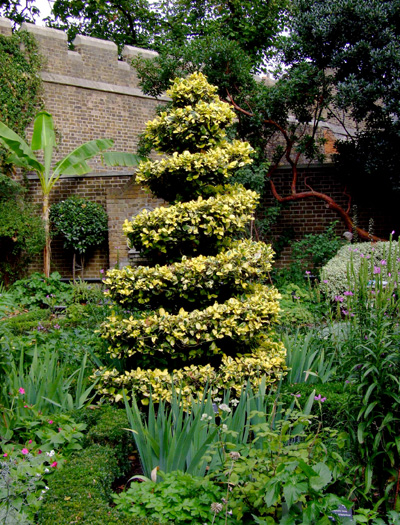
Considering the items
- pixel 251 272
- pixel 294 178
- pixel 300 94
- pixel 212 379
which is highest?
pixel 300 94

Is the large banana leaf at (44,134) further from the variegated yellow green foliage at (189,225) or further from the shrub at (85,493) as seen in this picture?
the shrub at (85,493)

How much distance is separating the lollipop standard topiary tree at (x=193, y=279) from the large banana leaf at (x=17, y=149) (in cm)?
711

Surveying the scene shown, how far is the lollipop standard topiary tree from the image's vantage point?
13.3 ft

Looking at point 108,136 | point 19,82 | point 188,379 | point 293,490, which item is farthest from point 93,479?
point 108,136

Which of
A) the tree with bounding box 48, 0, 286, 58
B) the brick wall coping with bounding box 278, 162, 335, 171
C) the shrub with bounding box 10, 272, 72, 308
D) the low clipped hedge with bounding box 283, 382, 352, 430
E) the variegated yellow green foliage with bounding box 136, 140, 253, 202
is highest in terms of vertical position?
the tree with bounding box 48, 0, 286, 58

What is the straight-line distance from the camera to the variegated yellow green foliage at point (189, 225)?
14.0 ft

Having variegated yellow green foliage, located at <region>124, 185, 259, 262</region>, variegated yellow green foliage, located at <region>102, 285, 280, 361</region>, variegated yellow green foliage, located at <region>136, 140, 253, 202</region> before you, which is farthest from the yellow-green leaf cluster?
variegated yellow green foliage, located at <region>102, 285, 280, 361</region>

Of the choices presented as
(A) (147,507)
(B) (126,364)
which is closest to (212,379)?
(B) (126,364)

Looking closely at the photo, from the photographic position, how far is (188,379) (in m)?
4.06

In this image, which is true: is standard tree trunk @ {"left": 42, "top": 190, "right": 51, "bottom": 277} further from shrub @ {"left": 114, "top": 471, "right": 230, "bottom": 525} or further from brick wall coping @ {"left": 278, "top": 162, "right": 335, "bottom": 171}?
shrub @ {"left": 114, "top": 471, "right": 230, "bottom": 525}

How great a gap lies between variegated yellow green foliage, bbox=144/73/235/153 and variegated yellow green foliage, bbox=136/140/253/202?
125mm

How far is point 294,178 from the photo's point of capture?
12078 millimetres

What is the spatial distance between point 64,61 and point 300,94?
7.16m

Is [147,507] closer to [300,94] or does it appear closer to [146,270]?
[146,270]
